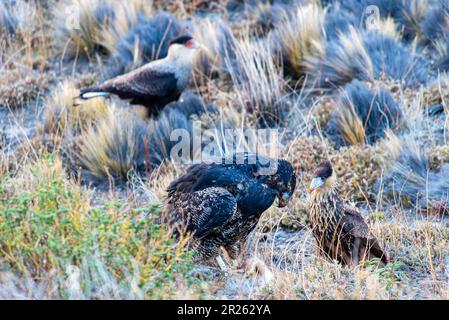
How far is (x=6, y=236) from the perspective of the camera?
5.46 metres

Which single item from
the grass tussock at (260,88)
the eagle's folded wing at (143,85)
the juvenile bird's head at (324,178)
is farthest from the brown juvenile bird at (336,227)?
the eagle's folded wing at (143,85)

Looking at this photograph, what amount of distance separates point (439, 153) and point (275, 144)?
1717 millimetres

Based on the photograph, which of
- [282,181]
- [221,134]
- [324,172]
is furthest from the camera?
[221,134]

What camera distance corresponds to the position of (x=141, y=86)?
1091cm

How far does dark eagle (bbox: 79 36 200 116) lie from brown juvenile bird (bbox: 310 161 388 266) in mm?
4110

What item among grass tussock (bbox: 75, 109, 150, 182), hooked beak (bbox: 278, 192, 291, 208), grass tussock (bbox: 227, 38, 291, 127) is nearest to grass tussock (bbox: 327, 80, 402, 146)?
grass tussock (bbox: 227, 38, 291, 127)

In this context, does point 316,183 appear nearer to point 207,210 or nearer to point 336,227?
point 336,227

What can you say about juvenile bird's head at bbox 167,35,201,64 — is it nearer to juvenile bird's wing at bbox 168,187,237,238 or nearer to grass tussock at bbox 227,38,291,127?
grass tussock at bbox 227,38,291,127

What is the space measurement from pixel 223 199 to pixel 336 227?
108cm

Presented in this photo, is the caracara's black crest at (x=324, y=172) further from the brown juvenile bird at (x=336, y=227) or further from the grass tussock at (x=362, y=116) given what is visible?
the grass tussock at (x=362, y=116)

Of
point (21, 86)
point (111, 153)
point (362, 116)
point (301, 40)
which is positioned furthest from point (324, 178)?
point (21, 86)

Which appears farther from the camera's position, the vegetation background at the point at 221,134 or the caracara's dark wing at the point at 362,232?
the caracara's dark wing at the point at 362,232

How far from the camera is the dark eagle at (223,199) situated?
6.58 meters

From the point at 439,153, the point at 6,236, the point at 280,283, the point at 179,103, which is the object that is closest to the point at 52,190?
the point at 6,236
